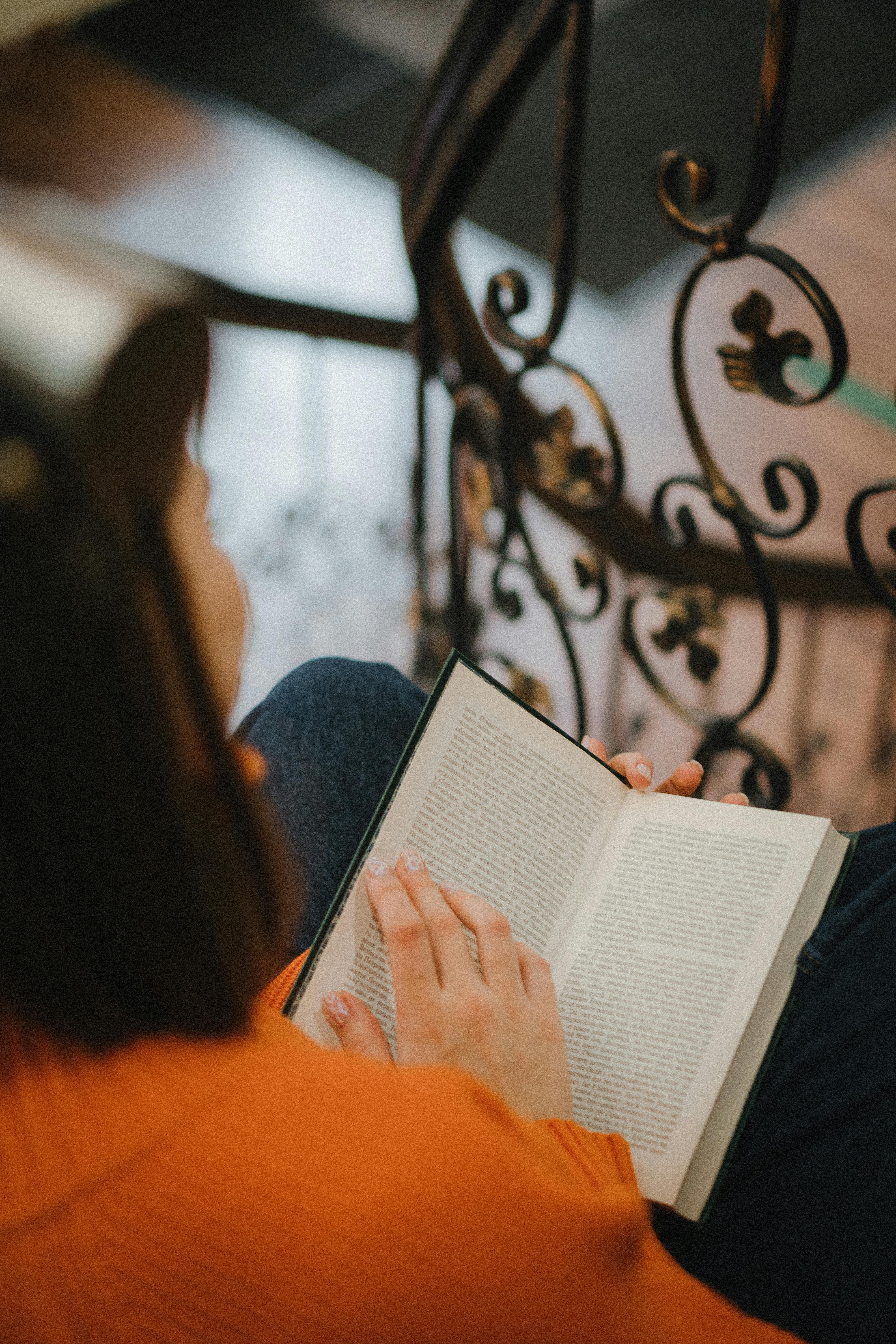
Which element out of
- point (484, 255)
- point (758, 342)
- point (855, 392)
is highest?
point (758, 342)

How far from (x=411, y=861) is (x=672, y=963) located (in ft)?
0.67

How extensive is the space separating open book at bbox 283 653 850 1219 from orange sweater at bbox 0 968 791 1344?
163 mm

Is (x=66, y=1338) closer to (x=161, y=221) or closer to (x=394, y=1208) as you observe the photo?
(x=394, y=1208)

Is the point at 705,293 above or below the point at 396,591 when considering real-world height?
above

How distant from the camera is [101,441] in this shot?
0.39m

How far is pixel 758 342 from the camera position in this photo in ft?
2.85

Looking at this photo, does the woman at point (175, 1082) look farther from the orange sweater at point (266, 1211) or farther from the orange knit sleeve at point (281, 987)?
the orange knit sleeve at point (281, 987)

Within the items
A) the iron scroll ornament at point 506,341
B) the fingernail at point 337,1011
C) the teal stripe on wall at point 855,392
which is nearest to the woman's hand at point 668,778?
the fingernail at point 337,1011

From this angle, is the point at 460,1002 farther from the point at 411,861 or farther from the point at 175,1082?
the point at 175,1082

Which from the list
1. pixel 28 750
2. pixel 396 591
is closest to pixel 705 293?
pixel 396 591

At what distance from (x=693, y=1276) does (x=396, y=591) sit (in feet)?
6.81

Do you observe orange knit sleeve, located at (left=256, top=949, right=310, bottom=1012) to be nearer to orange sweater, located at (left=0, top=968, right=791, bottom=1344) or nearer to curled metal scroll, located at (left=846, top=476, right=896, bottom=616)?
orange sweater, located at (left=0, top=968, right=791, bottom=1344)

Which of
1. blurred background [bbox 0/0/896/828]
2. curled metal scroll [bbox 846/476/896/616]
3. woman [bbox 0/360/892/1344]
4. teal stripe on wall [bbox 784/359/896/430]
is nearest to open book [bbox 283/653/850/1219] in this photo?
woman [bbox 0/360/892/1344]

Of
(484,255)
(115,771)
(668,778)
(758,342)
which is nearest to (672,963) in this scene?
(668,778)
